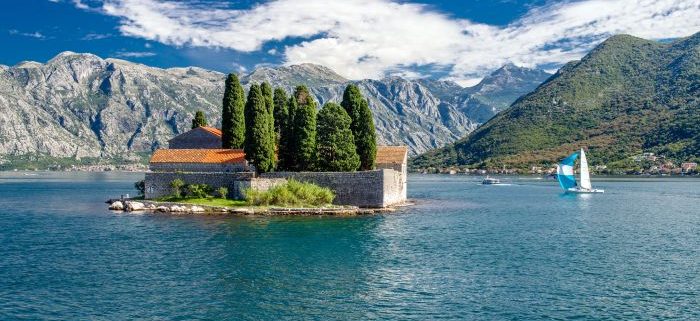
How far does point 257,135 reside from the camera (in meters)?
67.9

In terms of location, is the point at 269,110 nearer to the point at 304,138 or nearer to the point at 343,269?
the point at 304,138

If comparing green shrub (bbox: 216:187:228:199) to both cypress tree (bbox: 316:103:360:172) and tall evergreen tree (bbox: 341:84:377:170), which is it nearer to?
cypress tree (bbox: 316:103:360:172)

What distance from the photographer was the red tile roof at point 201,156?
7106 cm

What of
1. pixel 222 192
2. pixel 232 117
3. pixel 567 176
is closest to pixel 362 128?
pixel 232 117

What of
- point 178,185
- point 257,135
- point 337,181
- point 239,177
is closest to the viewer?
point 239,177

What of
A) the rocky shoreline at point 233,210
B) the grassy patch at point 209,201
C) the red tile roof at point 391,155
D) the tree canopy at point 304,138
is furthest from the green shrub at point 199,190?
the red tile roof at point 391,155

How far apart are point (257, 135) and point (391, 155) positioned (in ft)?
76.7

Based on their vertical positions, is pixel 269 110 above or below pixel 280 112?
below

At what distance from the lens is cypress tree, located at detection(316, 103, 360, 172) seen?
7069 centimetres

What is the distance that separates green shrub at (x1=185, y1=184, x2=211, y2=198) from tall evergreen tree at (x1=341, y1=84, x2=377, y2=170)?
2087 centimetres

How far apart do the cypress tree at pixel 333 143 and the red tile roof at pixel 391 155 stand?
1123 cm

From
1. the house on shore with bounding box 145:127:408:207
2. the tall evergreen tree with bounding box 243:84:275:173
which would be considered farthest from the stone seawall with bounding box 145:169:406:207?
the tall evergreen tree with bounding box 243:84:275:173

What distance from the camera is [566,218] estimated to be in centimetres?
6706

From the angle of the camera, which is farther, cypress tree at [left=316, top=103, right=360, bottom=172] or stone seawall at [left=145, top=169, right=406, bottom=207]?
cypress tree at [left=316, top=103, right=360, bottom=172]
